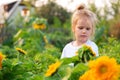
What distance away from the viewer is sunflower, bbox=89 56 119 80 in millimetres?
2204

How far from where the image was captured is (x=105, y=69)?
7.34 feet

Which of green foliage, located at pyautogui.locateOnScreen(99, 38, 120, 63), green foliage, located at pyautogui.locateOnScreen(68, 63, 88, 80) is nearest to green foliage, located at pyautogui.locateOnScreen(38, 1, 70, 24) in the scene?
green foliage, located at pyautogui.locateOnScreen(99, 38, 120, 63)

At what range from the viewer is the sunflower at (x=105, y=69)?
2204 mm

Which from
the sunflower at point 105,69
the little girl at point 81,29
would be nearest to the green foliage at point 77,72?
the sunflower at point 105,69

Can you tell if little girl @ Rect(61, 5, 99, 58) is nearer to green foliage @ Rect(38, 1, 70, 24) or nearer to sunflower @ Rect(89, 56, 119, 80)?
sunflower @ Rect(89, 56, 119, 80)

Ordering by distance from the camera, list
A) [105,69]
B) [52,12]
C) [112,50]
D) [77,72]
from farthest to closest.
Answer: [52,12] → [112,50] → [77,72] → [105,69]

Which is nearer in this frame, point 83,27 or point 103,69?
point 103,69

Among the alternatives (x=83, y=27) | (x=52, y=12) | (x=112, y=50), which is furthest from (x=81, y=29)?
(x=52, y=12)

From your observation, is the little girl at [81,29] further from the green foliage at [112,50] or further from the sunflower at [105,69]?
the sunflower at [105,69]

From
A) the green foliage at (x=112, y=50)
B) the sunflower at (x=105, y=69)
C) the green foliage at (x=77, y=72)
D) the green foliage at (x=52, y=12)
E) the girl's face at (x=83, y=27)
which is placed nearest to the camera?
the sunflower at (x=105, y=69)

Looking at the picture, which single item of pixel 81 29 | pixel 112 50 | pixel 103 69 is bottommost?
pixel 112 50

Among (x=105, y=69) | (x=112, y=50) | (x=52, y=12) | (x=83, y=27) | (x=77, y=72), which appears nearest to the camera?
(x=105, y=69)

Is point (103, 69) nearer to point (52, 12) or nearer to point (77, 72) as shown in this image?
point (77, 72)

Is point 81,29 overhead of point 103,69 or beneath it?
beneath
